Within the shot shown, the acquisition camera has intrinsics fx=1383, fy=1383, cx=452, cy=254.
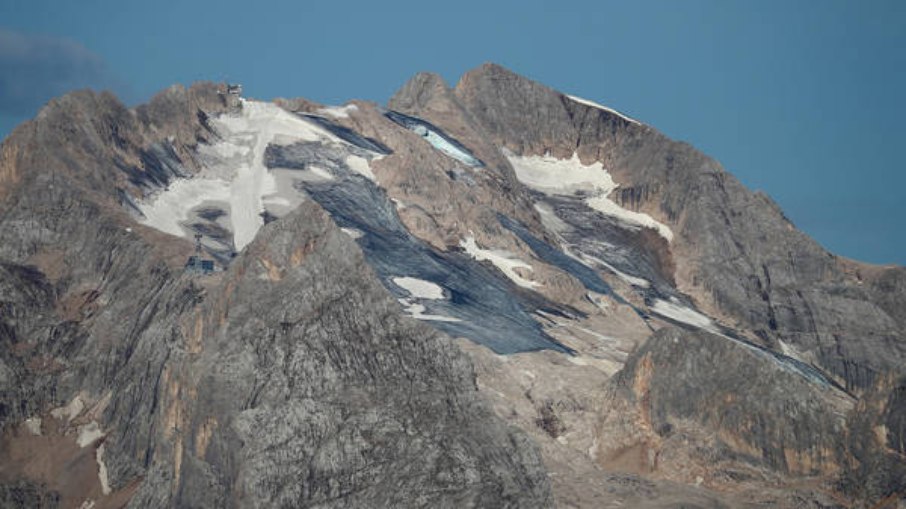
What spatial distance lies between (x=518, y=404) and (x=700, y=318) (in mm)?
70792

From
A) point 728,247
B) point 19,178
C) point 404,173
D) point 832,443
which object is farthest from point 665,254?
point 832,443

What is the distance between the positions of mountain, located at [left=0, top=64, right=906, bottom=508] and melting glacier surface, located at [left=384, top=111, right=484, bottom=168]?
641 mm

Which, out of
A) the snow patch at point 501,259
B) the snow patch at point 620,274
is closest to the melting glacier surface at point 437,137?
the snow patch at point 620,274

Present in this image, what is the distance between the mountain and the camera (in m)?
59.0

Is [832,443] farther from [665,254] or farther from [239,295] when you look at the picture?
[665,254]

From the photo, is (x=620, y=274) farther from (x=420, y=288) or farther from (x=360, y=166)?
(x=420, y=288)

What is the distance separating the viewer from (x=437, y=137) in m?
167

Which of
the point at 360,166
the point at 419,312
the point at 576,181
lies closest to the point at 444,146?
the point at 360,166

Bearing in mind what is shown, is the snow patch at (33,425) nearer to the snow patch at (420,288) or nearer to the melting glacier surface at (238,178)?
the melting glacier surface at (238,178)

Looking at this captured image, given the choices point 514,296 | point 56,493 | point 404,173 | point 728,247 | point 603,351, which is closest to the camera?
point 56,493

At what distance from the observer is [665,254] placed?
528ft

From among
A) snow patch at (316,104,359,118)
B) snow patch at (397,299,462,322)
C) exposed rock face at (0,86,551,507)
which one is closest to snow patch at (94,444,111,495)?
exposed rock face at (0,86,551,507)

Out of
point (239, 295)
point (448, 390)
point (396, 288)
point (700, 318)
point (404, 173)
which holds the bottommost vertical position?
point (448, 390)

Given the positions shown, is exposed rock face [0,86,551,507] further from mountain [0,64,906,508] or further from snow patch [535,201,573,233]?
snow patch [535,201,573,233]
